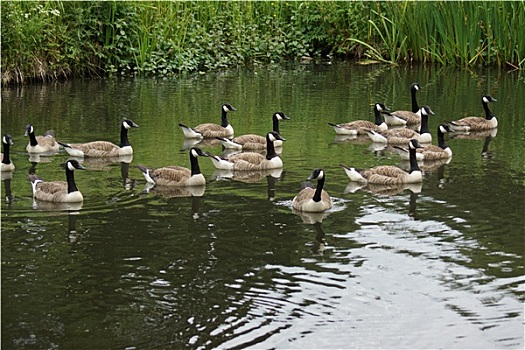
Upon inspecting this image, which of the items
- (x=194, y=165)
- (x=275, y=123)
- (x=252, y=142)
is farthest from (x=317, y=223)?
(x=275, y=123)

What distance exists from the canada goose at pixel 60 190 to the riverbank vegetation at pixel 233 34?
10315mm

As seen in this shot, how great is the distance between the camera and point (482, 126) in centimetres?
1986

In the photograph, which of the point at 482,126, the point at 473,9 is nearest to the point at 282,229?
the point at 482,126

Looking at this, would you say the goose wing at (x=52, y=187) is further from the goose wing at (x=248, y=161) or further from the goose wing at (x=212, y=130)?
the goose wing at (x=212, y=130)

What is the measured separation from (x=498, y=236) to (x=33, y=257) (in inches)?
214

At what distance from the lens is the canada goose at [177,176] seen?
1521 centimetres

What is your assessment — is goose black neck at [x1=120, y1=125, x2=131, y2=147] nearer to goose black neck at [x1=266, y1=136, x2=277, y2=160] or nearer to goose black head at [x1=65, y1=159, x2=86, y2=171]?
goose black neck at [x1=266, y1=136, x2=277, y2=160]

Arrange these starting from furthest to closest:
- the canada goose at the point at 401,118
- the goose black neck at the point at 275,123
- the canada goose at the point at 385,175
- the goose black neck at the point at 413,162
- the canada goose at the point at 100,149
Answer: the canada goose at the point at 401,118 < the goose black neck at the point at 275,123 < the canada goose at the point at 100,149 < the goose black neck at the point at 413,162 < the canada goose at the point at 385,175

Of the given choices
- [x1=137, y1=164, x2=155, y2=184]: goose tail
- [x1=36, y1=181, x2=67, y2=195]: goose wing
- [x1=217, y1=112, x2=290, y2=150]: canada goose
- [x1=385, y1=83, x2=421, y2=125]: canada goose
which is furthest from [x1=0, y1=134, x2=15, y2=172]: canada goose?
[x1=385, y1=83, x2=421, y2=125]: canada goose

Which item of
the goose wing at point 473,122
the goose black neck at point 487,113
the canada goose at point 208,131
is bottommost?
the canada goose at point 208,131

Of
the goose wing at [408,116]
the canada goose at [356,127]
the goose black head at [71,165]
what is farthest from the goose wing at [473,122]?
the goose black head at [71,165]

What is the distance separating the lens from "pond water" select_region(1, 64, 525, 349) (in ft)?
31.2

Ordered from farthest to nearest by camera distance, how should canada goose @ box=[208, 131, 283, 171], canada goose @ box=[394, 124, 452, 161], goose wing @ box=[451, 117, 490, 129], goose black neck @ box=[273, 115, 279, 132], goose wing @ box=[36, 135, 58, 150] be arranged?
goose wing @ box=[451, 117, 490, 129] < goose black neck @ box=[273, 115, 279, 132] < goose wing @ box=[36, 135, 58, 150] < canada goose @ box=[394, 124, 452, 161] < canada goose @ box=[208, 131, 283, 171]

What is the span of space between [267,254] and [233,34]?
734 inches
